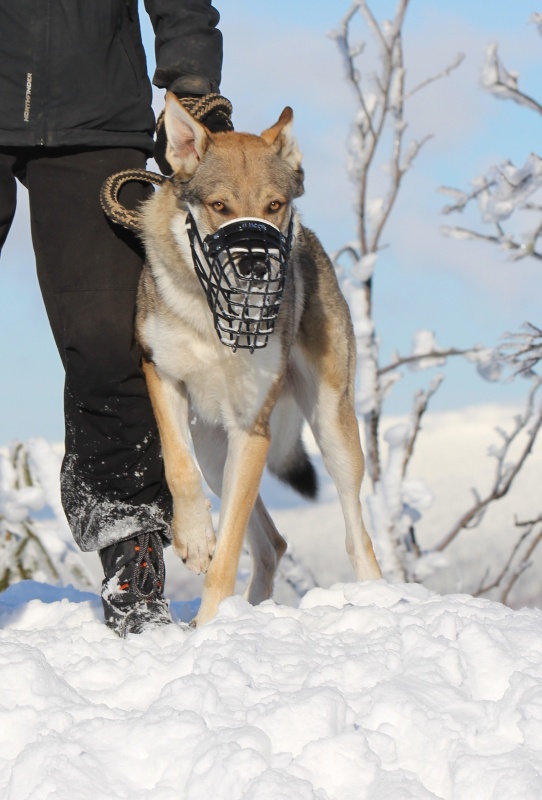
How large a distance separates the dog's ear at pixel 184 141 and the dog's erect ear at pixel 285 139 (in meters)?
0.29

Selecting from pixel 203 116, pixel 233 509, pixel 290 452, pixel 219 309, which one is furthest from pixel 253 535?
pixel 203 116

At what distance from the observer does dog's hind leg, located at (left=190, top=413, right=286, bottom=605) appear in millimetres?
Answer: 4809

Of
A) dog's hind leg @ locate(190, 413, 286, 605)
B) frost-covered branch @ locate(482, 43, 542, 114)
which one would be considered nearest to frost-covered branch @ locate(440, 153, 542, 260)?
frost-covered branch @ locate(482, 43, 542, 114)

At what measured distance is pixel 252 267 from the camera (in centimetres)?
339

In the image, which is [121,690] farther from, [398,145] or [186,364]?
[398,145]

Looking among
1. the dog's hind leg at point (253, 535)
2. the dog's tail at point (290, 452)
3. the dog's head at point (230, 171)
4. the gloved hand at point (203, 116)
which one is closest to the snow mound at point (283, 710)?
the dog's hind leg at point (253, 535)

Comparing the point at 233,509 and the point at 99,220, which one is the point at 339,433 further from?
the point at 99,220

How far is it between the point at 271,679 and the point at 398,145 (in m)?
5.44

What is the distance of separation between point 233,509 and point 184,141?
1467 millimetres

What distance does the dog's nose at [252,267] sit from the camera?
339 centimetres

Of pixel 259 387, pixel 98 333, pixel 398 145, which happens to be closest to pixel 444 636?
pixel 259 387

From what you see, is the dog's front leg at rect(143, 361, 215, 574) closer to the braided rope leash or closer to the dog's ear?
the braided rope leash

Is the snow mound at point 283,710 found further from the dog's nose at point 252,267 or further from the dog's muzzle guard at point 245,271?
the dog's nose at point 252,267

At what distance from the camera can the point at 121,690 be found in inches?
117
